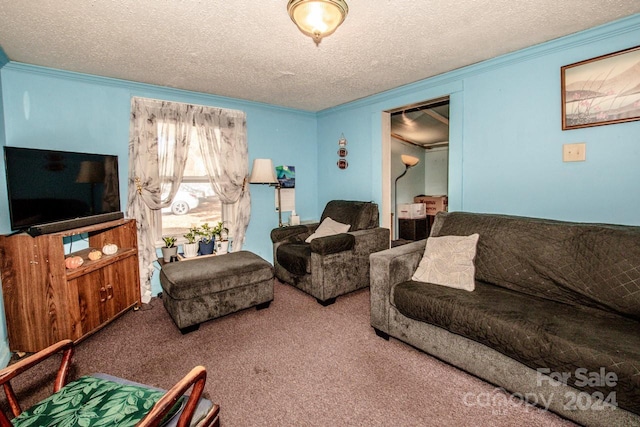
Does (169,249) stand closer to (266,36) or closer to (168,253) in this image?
(168,253)

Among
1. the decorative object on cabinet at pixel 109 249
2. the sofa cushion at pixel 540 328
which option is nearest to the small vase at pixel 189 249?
the decorative object on cabinet at pixel 109 249

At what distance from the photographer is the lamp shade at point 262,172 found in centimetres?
371

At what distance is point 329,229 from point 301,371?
6.15 ft

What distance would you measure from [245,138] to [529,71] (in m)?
3.08

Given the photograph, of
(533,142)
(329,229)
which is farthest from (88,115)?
(533,142)

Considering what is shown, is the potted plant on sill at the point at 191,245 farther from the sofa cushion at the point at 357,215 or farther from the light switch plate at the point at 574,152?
the light switch plate at the point at 574,152

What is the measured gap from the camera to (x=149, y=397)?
1133 millimetres

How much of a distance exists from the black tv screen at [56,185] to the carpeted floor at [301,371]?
1.05 meters

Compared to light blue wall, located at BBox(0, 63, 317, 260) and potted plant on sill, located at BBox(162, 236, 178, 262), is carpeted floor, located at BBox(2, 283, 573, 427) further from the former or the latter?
light blue wall, located at BBox(0, 63, 317, 260)

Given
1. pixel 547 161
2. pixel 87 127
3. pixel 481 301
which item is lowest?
pixel 481 301

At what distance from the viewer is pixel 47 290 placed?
2141 mm

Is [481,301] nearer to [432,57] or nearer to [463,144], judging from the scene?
[463,144]

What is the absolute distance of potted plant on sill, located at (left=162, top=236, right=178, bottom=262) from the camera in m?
3.17

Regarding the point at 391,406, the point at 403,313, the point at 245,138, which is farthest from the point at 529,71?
the point at 245,138
